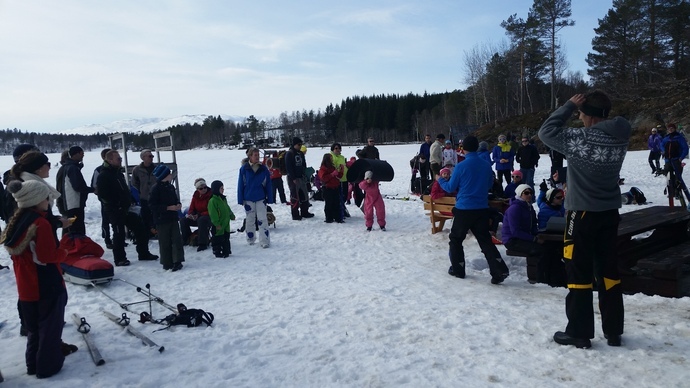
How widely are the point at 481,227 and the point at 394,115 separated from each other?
93606 mm

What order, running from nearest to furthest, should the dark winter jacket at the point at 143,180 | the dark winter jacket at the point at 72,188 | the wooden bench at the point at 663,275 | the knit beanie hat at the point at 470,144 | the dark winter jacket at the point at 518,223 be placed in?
the wooden bench at the point at 663,275 → the knit beanie hat at the point at 470,144 → the dark winter jacket at the point at 518,223 → the dark winter jacket at the point at 72,188 → the dark winter jacket at the point at 143,180

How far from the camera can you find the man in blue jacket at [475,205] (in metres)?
5.86

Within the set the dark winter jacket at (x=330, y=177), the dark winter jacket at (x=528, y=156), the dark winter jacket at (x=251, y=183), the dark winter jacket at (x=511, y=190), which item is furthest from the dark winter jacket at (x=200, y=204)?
the dark winter jacket at (x=528, y=156)

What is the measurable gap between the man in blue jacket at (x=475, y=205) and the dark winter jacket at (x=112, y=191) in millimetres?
5387

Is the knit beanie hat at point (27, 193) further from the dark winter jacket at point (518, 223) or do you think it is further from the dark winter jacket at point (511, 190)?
the dark winter jacket at point (511, 190)

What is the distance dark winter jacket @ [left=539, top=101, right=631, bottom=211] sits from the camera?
11.8ft

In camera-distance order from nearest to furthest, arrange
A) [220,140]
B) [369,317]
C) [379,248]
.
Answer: [369,317]
[379,248]
[220,140]

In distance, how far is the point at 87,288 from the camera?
6.18 metres

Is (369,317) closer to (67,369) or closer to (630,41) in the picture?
(67,369)

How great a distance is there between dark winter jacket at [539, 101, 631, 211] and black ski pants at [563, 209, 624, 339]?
0.10 meters

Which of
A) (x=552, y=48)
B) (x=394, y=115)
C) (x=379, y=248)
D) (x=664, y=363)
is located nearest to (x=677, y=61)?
(x=552, y=48)

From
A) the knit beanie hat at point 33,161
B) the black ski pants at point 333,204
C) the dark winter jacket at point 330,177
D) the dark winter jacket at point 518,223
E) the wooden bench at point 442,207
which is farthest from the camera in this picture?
the black ski pants at point 333,204

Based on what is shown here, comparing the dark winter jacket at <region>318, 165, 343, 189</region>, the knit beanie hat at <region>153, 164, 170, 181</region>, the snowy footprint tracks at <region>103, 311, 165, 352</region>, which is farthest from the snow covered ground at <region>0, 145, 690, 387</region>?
the dark winter jacket at <region>318, 165, 343, 189</region>

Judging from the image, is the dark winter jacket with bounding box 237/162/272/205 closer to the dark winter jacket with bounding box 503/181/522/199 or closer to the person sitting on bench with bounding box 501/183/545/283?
the person sitting on bench with bounding box 501/183/545/283
